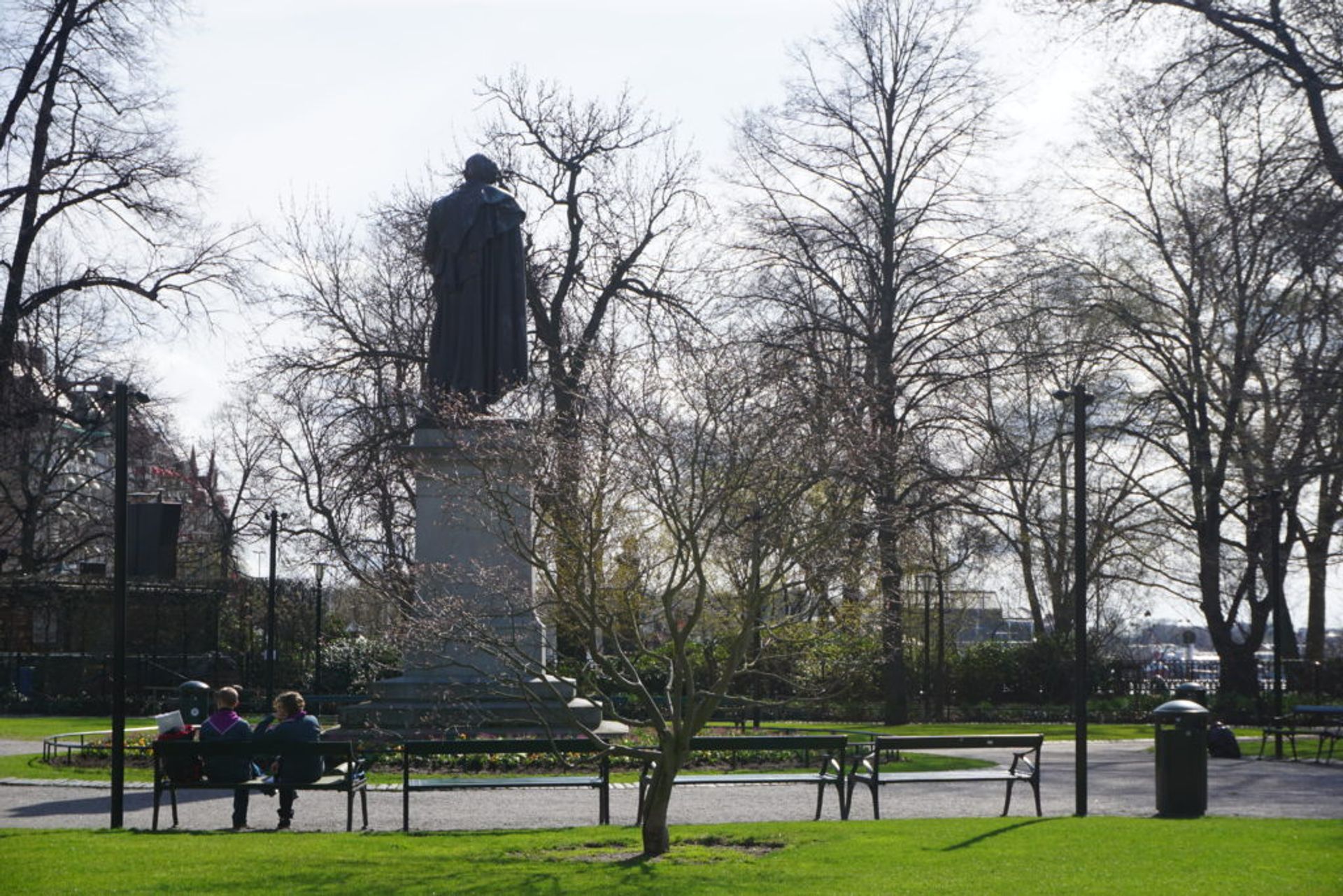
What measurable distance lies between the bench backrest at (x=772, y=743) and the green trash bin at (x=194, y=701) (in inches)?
323

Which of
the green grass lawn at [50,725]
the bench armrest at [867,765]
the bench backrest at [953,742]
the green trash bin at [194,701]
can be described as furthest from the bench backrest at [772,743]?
the green grass lawn at [50,725]

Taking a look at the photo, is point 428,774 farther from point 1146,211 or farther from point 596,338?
point 1146,211

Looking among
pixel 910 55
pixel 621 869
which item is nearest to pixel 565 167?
pixel 910 55

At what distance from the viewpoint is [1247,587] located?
119ft

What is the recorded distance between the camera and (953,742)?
14.6m

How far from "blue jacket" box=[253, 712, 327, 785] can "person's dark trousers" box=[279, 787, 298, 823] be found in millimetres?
123

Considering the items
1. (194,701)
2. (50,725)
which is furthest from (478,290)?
(50,725)

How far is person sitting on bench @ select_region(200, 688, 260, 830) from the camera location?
13445 millimetres

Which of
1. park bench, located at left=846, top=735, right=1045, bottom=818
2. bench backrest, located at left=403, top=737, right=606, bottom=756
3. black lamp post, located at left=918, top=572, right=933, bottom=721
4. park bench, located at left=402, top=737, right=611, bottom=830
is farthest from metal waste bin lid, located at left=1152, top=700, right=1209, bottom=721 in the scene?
black lamp post, located at left=918, top=572, right=933, bottom=721

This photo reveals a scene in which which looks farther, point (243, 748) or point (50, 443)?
point (50, 443)

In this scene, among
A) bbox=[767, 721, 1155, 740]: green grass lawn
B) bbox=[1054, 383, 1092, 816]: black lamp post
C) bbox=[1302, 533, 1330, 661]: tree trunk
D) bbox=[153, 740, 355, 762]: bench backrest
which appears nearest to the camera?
bbox=[153, 740, 355, 762]: bench backrest

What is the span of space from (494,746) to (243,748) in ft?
6.87

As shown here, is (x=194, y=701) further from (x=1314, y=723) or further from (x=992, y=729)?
(x=1314, y=723)

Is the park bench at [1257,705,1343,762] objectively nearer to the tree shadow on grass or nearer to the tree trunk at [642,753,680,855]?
the tree shadow on grass
